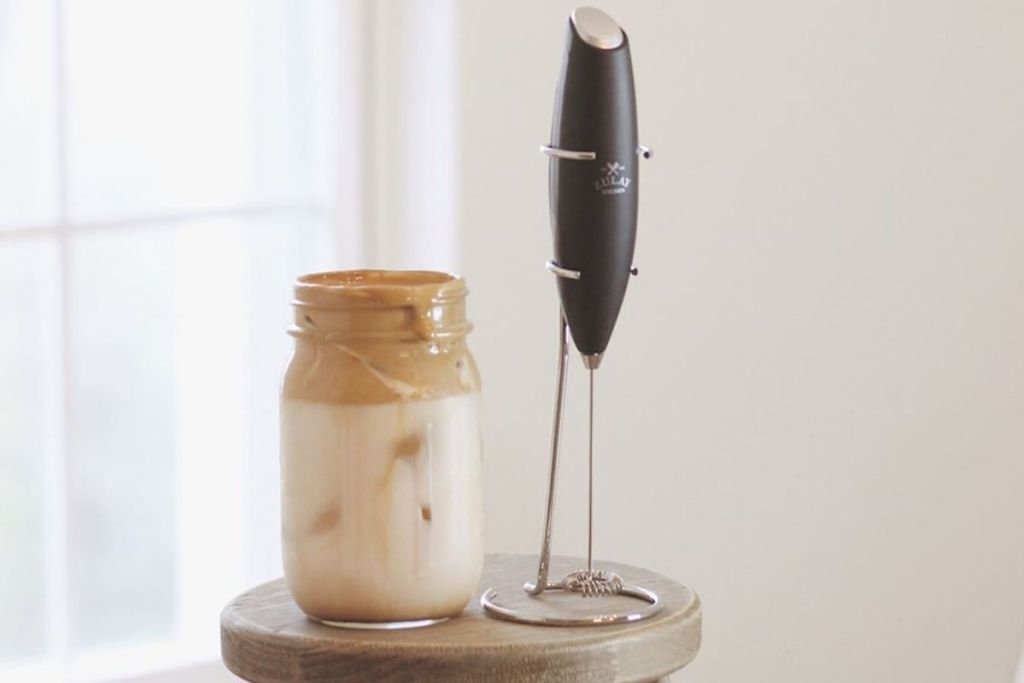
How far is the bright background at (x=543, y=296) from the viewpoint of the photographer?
1.58m

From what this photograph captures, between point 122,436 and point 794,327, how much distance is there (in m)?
0.72

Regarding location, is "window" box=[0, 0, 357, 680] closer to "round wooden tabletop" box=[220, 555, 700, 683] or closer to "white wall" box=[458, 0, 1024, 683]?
"white wall" box=[458, 0, 1024, 683]

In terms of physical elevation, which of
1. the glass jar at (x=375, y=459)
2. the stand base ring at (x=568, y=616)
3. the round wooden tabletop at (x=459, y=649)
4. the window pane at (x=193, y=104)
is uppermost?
the window pane at (x=193, y=104)

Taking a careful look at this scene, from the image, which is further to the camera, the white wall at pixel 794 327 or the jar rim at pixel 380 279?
the white wall at pixel 794 327

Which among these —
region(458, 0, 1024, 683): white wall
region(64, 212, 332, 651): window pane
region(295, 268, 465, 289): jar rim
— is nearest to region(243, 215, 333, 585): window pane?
region(64, 212, 332, 651): window pane

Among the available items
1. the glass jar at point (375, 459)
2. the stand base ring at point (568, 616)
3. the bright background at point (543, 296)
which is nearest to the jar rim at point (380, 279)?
the glass jar at point (375, 459)

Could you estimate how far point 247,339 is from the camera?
168 centimetres

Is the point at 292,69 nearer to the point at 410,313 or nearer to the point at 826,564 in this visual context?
the point at 410,313

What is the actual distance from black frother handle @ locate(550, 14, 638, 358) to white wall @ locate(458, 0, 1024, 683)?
0.48m

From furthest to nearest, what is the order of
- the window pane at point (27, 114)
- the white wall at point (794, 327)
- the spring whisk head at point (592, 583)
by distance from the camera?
the white wall at point (794, 327)
the window pane at point (27, 114)
the spring whisk head at point (592, 583)

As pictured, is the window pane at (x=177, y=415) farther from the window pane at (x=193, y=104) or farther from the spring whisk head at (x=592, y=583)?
the spring whisk head at (x=592, y=583)

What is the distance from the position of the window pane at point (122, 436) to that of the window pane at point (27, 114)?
2.4 inches

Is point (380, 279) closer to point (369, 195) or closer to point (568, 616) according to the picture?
point (568, 616)

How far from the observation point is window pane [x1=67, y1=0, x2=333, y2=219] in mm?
1570
